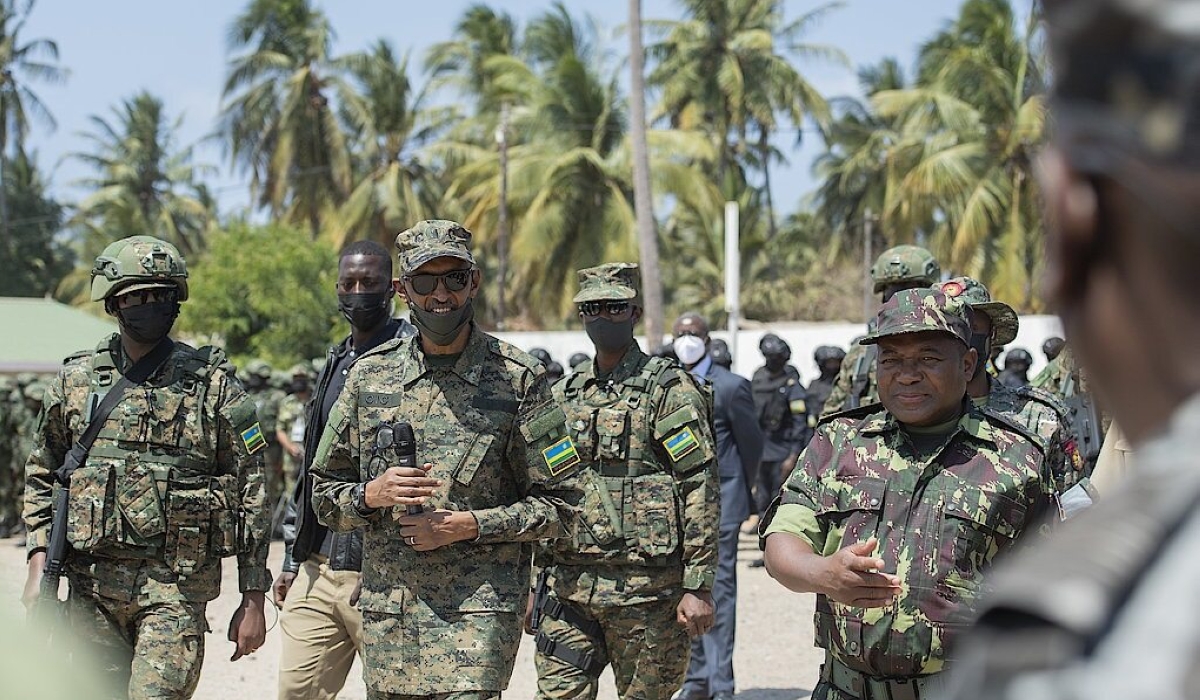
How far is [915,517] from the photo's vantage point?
3875 millimetres

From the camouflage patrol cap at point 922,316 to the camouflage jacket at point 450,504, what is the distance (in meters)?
1.37

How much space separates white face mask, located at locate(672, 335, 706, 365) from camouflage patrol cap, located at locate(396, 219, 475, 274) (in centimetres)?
443

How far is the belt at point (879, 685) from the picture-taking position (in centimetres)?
383

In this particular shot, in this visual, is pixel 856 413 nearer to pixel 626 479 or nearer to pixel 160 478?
pixel 626 479

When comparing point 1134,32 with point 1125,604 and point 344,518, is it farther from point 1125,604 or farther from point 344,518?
point 344,518

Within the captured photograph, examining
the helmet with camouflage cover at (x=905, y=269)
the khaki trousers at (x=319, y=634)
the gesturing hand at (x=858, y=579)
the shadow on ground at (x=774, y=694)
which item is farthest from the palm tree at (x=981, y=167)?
the gesturing hand at (x=858, y=579)

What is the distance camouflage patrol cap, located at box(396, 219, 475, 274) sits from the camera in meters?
4.82

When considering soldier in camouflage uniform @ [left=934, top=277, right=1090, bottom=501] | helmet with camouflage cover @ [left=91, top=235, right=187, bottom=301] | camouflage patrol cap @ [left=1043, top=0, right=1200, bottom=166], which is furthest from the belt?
camouflage patrol cap @ [left=1043, top=0, right=1200, bottom=166]

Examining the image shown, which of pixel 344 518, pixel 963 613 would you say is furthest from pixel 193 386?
pixel 963 613

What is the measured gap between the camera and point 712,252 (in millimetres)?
37406

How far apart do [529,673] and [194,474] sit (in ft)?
A: 13.7

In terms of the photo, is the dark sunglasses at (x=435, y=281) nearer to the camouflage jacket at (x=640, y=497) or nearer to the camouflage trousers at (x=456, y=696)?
the camouflage jacket at (x=640, y=497)

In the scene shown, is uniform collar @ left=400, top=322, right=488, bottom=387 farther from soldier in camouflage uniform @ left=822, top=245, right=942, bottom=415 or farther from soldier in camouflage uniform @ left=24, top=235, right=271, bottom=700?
soldier in camouflage uniform @ left=822, top=245, right=942, bottom=415

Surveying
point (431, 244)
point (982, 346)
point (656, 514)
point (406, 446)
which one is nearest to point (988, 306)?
point (982, 346)
